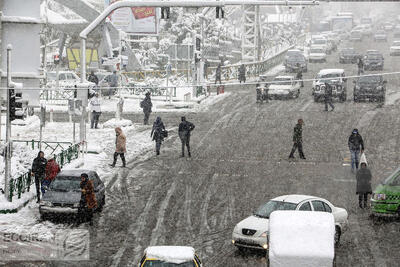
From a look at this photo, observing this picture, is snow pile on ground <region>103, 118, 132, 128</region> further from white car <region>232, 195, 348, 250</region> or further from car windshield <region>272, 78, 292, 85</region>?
white car <region>232, 195, 348, 250</region>

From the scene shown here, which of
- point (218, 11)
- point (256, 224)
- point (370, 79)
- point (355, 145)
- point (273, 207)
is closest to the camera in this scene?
point (256, 224)

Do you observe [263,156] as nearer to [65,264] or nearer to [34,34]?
[34,34]

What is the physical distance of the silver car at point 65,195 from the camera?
22.0m

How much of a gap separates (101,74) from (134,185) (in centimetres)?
3005

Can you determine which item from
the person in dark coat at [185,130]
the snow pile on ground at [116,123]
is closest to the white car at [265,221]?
the person in dark coat at [185,130]

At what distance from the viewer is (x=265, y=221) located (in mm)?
19438

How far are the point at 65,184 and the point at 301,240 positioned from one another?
896 cm

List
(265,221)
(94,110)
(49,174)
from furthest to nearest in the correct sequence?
(94,110) < (49,174) < (265,221)

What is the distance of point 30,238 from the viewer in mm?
20766

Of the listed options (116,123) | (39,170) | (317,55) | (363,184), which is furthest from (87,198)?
(317,55)

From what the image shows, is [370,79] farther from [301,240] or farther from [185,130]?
[301,240]

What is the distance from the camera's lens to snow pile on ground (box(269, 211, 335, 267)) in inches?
616

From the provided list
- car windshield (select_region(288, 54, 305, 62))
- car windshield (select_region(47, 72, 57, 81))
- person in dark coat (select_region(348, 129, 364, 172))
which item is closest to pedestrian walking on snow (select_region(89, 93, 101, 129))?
person in dark coat (select_region(348, 129, 364, 172))

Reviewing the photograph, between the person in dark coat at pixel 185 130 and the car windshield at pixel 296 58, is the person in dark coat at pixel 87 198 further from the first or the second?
the car windshield at pixel 296 58
